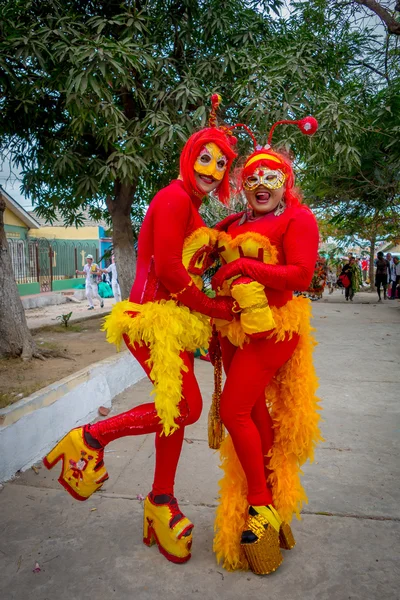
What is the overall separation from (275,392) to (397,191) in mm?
10427

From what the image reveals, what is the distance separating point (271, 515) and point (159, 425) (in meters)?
0.65

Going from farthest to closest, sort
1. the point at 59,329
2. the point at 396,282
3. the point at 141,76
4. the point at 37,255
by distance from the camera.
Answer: the point at 37,255 < the point at 396,282 < the point at 59,329 < the point at 141,76

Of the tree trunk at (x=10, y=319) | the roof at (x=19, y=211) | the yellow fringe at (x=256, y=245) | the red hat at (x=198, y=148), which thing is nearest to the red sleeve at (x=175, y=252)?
the red hat at (x=198, y=148)

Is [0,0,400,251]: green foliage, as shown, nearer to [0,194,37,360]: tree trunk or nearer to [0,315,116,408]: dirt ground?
[0,194,37,360]: tree trunk

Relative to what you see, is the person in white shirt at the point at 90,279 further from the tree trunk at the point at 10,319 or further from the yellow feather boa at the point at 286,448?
the yellow feather boa at the point at 286,448

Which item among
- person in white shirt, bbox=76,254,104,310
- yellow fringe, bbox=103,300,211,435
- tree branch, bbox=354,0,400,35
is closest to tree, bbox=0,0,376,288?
tree branch, bbox=354,0,400,35

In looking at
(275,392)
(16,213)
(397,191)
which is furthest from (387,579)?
(16,213)

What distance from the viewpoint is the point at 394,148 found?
7.99 m

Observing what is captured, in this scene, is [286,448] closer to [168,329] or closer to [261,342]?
[261,342]

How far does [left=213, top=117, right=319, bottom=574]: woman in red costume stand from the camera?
209 cm

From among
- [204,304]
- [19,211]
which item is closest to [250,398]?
[204,304]

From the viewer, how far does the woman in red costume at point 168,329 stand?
2.09 m

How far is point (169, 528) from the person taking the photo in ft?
7.20

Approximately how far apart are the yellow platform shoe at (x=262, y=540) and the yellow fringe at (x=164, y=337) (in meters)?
0.55
